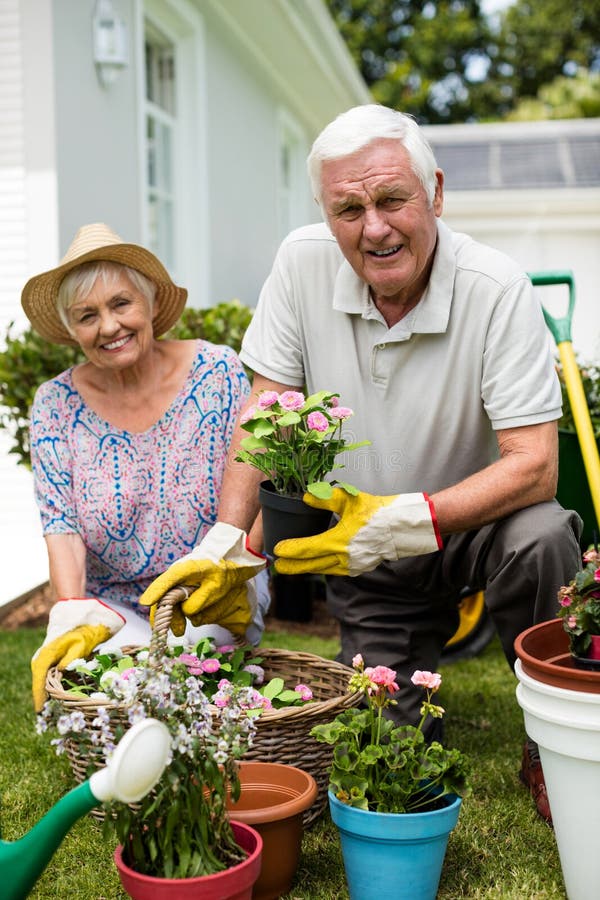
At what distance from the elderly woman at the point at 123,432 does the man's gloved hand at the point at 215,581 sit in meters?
0.24

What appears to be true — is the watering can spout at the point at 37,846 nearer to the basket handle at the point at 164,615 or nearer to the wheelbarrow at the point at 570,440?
the basket handle at the point at 164,615

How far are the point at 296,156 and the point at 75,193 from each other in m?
5.81

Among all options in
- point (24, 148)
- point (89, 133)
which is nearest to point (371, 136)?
point (24, 148)

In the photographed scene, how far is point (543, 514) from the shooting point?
219 centimetres

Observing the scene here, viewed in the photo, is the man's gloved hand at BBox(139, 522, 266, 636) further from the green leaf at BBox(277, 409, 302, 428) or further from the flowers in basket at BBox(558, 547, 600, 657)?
the flowers in basket at BBox(558, 547, 600, 657)

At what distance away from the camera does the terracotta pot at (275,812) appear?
1.71 metres

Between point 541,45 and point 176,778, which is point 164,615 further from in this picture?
point 541,45

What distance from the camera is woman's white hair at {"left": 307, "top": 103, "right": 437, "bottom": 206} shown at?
2.13m

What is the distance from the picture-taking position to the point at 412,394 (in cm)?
235

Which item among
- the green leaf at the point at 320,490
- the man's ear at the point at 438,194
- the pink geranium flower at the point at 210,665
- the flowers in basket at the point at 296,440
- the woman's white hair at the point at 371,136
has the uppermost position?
the woman's white hair at the point at 371,136

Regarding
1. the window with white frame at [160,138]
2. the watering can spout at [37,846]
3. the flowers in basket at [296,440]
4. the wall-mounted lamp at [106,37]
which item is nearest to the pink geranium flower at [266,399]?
the flowers in basket at [296,440]

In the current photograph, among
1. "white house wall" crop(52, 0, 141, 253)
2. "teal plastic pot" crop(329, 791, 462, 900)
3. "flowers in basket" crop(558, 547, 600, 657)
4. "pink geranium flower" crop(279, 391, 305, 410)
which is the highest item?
"white house wall" crop(52, 0, 141, 253)

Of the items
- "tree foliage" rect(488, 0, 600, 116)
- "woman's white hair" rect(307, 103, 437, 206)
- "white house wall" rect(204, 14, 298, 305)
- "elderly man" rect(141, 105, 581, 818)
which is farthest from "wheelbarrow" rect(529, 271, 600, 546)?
"tree foliage" rect(488, 0, 600, 116)

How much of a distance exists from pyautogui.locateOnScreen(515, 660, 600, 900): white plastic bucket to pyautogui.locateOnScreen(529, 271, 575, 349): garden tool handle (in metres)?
1.56
